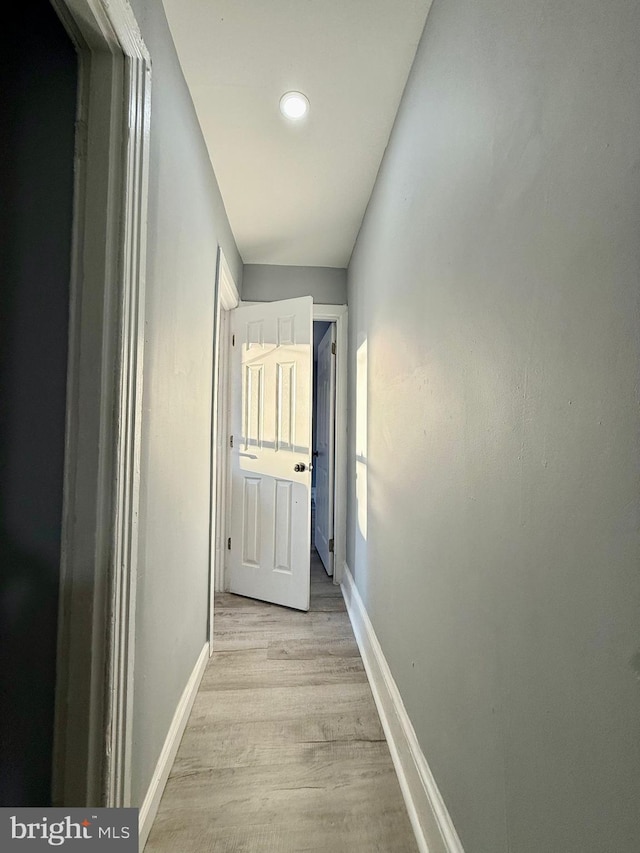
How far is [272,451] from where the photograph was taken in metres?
2.83

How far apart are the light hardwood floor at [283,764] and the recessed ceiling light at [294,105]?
2437mm

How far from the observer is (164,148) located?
1.30m

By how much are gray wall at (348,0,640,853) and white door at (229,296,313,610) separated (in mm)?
1444

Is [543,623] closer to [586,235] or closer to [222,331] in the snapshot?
[586,235]

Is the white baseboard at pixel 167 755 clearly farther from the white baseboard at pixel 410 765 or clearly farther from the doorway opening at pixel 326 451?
the doorway opening at pixel 326 451

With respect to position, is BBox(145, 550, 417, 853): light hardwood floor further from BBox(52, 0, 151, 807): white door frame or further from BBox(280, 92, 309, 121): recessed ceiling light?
BBox(280, 92, 309, 121): recessed ceiling light

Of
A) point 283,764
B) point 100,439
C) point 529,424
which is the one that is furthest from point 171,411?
point 283,764

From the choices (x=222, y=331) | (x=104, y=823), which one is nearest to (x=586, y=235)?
(x=104, y=823)

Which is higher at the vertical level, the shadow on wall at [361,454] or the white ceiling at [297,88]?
the white ceiling at [297,88]

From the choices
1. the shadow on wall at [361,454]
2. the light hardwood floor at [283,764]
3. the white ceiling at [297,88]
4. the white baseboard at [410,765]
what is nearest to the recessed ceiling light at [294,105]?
the white ceiling at [297,88]

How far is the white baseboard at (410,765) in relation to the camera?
102cm

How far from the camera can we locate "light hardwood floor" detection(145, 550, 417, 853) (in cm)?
118

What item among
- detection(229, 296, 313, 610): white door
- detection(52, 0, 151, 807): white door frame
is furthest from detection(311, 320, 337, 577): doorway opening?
detection(52, 0, 151, 807): white door frame

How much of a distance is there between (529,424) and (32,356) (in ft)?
3.55
